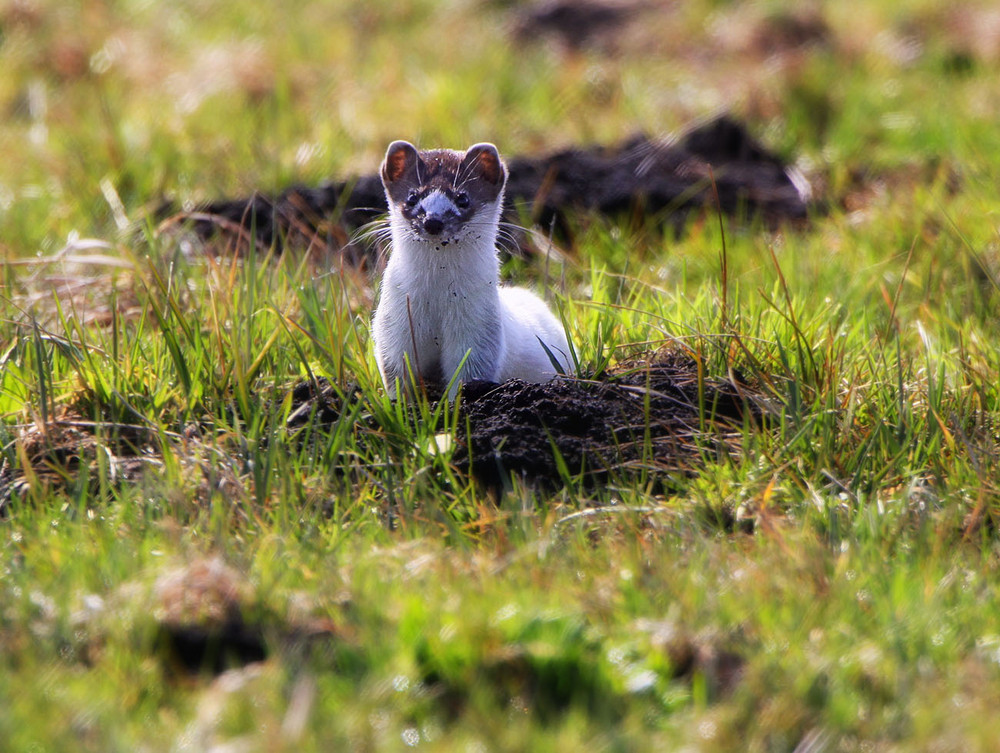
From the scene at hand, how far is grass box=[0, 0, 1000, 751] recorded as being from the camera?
9.16 ft

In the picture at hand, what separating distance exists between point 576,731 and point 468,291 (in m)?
2.08

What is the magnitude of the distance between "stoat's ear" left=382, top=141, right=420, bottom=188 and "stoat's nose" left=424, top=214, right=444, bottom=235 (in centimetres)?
30

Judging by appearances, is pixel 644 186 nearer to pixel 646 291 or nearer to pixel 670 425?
pixel 646 291

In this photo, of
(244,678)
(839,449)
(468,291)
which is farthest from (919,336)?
(244,678)

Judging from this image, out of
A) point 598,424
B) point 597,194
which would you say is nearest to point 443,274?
point 598,424

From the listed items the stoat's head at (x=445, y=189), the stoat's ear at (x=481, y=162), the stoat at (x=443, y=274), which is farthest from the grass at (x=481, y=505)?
A: the stoat's ear at (x=481, y=162)

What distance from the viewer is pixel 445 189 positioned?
4355 millimetres

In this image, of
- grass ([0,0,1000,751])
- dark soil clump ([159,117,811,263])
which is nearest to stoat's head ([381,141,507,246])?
grass ([0,0,1000,751])

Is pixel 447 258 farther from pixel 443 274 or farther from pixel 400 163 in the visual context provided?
pixel 400 163

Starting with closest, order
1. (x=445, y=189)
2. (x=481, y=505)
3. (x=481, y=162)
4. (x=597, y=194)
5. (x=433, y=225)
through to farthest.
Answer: (x=481, y=505), (x=433, y=225), (x=445, y=189), (x=481, y=162), (x=597, y=194)

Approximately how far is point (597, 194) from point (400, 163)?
8.14 ft

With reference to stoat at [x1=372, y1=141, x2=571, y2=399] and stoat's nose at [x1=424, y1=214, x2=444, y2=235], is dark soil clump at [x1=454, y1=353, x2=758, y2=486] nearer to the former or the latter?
stoat at [x1=372, y1=141, x2=571, y2=399]

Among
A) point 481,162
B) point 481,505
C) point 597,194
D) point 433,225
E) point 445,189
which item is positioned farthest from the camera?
point 597,194

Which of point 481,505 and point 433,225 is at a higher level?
point 433,225
